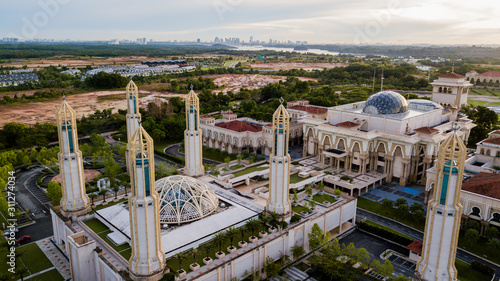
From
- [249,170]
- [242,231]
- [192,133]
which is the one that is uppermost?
[192,133]

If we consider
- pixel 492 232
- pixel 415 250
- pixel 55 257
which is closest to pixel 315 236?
pixel 415 250

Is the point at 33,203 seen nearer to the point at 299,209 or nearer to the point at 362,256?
the point at 299,209

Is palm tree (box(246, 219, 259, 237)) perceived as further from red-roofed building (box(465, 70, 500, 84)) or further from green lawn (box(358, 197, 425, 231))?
red-roofed building (box(465, 70, 500, 84))

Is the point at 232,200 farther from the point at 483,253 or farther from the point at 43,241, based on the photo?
the point at 483,253

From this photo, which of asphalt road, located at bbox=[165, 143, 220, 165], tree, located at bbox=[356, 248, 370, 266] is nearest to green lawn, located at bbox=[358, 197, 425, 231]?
tree, located at bbox=[356, 248, 370, 266]

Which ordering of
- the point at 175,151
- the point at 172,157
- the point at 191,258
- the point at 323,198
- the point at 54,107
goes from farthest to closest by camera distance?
the point at 54,107, the point at 175,151, the point at 172,157, the point at 323,198, the point at 191,258

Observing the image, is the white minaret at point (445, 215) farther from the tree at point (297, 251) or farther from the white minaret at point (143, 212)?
the white minaret at point (143, 212)

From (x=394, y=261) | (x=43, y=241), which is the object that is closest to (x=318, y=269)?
(x=394, y=261)
